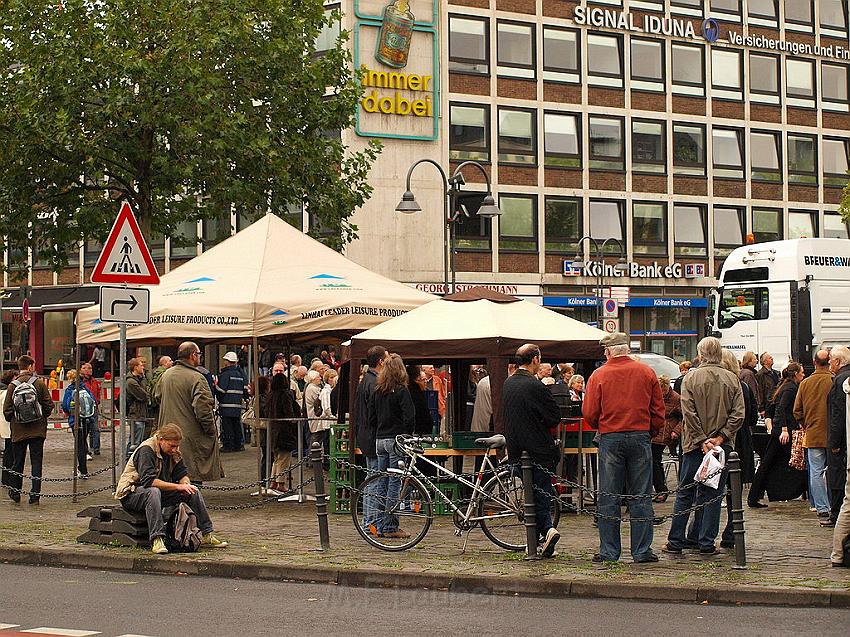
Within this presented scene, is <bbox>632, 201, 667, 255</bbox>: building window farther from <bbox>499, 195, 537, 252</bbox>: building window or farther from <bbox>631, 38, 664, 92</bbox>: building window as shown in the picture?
<bbox>631, 38, 664, 92</bbox>: building window

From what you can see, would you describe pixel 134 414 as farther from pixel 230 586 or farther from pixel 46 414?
pixel 230 586

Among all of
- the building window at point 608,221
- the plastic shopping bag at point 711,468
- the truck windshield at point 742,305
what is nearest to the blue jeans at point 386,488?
the plastic shopping bag at point 711,468

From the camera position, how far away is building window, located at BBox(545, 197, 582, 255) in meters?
56.6

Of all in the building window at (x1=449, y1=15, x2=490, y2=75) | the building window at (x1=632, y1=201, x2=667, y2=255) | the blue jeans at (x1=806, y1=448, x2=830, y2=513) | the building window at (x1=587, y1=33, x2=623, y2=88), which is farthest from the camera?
the building window at (x1=632, y1=201, x2=667, y2=255)

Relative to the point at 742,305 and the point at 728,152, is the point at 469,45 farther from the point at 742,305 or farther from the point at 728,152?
the point at 742,305

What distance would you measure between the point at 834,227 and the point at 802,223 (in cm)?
184

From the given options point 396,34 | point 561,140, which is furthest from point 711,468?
point 561,140

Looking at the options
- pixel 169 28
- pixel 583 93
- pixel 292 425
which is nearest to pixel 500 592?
pixel 292 425

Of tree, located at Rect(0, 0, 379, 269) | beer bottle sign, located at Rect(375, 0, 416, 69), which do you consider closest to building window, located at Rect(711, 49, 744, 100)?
beer bottle sign, located at Rect(375, 0, 416, 69)

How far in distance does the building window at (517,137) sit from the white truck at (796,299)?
2154 centimetres

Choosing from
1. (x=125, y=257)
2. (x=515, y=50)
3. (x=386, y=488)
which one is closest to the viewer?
(x=386, y=488)

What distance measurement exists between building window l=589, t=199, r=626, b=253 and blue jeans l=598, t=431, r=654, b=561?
149ft

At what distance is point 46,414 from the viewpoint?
19328 millimetres

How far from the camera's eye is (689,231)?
5962 centimetres
